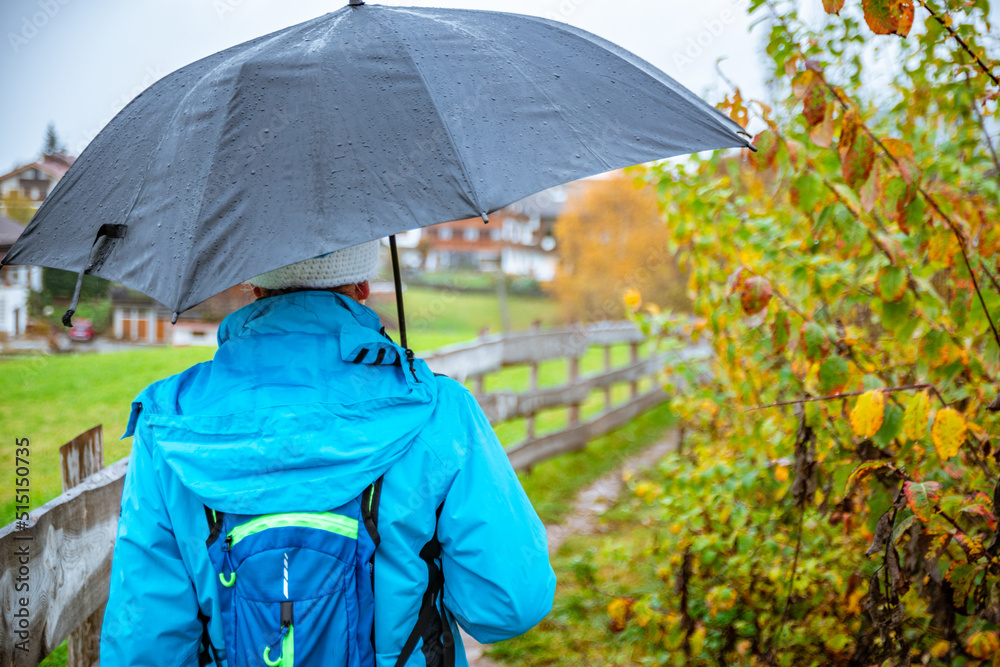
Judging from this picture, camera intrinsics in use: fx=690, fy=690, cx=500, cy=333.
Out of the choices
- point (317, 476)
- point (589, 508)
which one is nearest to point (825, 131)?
point (317, 476)

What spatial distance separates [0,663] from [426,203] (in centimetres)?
156

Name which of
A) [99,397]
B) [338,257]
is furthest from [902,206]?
[99,397]

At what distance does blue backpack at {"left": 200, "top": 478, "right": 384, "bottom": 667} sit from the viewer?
4.09 ft

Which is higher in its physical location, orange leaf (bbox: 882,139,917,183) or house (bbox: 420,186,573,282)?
house (bbox: 420,186,573,282)

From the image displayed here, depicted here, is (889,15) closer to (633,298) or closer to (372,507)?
(372,507)

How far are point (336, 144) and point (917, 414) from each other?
165 centimetres

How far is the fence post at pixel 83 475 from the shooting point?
2.10 metres

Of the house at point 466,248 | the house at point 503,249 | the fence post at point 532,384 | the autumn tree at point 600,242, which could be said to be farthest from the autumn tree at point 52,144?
the house at point 466,248

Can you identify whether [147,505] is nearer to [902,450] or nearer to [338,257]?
[338,257]

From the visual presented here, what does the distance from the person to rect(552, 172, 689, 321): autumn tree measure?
552 inches

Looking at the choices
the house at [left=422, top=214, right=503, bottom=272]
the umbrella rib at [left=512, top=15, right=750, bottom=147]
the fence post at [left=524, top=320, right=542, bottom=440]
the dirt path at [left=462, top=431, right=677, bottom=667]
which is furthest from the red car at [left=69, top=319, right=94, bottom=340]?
Result: the house at [left=422, top=214, right=503, bottom=272]

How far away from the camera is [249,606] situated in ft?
4.14

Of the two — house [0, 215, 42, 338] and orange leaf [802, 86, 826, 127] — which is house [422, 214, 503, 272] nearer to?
house [0, 215, 42, 338]

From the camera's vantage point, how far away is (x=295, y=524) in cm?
125
